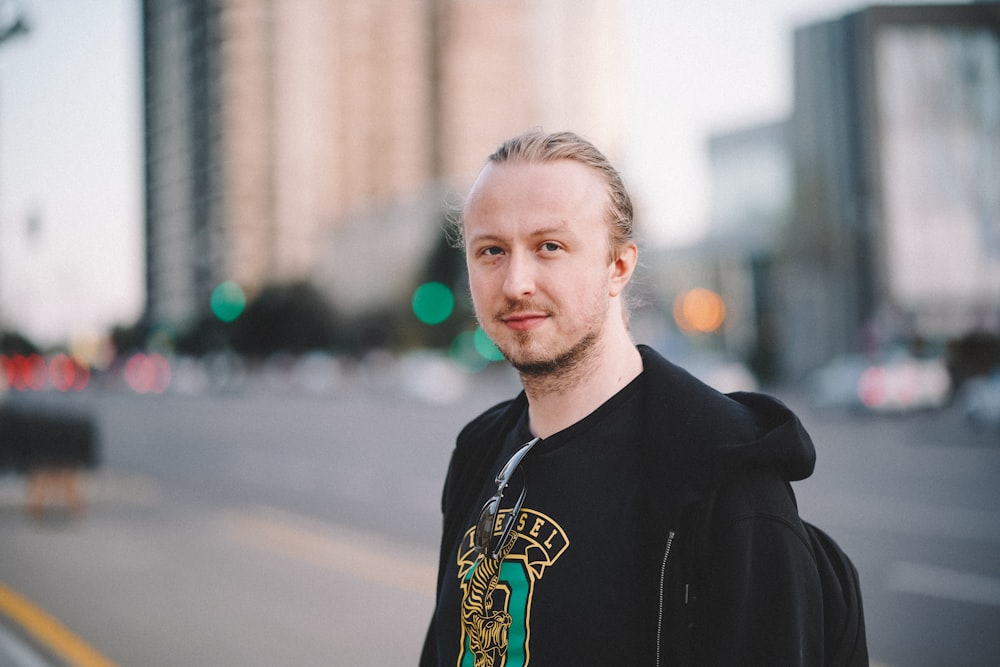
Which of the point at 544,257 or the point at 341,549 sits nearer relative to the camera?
the point at 544,257

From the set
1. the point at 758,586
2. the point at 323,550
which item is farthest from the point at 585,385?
the point at 323,550

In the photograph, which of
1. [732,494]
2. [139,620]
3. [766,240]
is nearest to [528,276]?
[732,494]

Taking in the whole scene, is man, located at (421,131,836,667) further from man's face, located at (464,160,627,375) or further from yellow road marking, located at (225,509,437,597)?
yellow road marking, located at (225,509,437,597)

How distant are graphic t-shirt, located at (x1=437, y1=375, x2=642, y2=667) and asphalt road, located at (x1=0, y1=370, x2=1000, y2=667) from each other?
3958 mm

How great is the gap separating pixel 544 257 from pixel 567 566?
567 mm

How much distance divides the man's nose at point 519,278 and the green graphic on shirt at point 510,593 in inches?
16.4

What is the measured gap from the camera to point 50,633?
587cm

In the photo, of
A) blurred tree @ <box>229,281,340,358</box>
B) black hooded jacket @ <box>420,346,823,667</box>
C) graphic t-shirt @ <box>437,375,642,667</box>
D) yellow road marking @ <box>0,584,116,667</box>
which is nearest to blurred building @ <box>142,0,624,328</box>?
blurred tree @ <box>229,281,340,358</box>

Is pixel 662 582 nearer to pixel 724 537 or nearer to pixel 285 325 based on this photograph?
pixel 724 537

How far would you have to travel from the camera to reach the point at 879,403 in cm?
2153

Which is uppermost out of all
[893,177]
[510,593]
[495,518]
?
[893,177]

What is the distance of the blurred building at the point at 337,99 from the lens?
427 ft

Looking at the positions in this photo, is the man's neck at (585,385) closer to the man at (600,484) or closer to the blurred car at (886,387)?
the man at (600,484)

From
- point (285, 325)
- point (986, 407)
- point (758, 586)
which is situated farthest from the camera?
point (285, 325)
